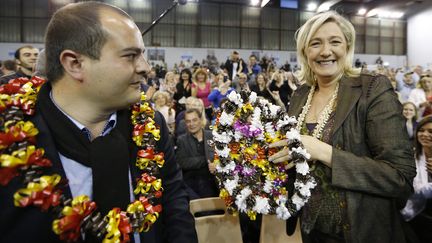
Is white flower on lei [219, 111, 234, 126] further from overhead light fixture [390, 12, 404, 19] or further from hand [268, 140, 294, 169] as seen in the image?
overhead light fixture [390, 12, 404, 19]

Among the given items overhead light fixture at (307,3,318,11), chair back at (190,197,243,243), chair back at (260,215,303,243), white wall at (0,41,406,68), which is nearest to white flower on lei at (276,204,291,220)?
chair back at (260,215,303,243)

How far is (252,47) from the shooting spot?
19.8m

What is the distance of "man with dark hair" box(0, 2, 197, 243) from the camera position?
42.5 inches

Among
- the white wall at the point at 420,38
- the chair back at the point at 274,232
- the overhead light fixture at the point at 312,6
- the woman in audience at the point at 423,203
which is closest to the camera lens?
the woman in audience at the point at 423,203

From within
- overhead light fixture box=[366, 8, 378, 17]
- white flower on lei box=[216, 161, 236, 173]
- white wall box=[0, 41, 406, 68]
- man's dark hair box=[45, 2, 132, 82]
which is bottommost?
white flower on lei box=[216, 161, 236, 173]

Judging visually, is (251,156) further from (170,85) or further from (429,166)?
(170,85)

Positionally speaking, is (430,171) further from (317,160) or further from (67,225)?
(67,225)

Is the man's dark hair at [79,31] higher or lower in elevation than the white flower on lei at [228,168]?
higher

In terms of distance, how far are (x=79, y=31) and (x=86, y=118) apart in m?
0.29

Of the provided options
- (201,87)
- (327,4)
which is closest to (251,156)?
(201,87)

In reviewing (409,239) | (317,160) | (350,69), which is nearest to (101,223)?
(317,160)

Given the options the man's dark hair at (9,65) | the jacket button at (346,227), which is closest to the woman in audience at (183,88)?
the man's dark hair at (9,65)

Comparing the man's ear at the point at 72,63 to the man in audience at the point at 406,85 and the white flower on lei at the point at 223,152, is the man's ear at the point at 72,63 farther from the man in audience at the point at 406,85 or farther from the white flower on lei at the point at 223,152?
the man in audience at the point at 406,85

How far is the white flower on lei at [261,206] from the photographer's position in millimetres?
1659
